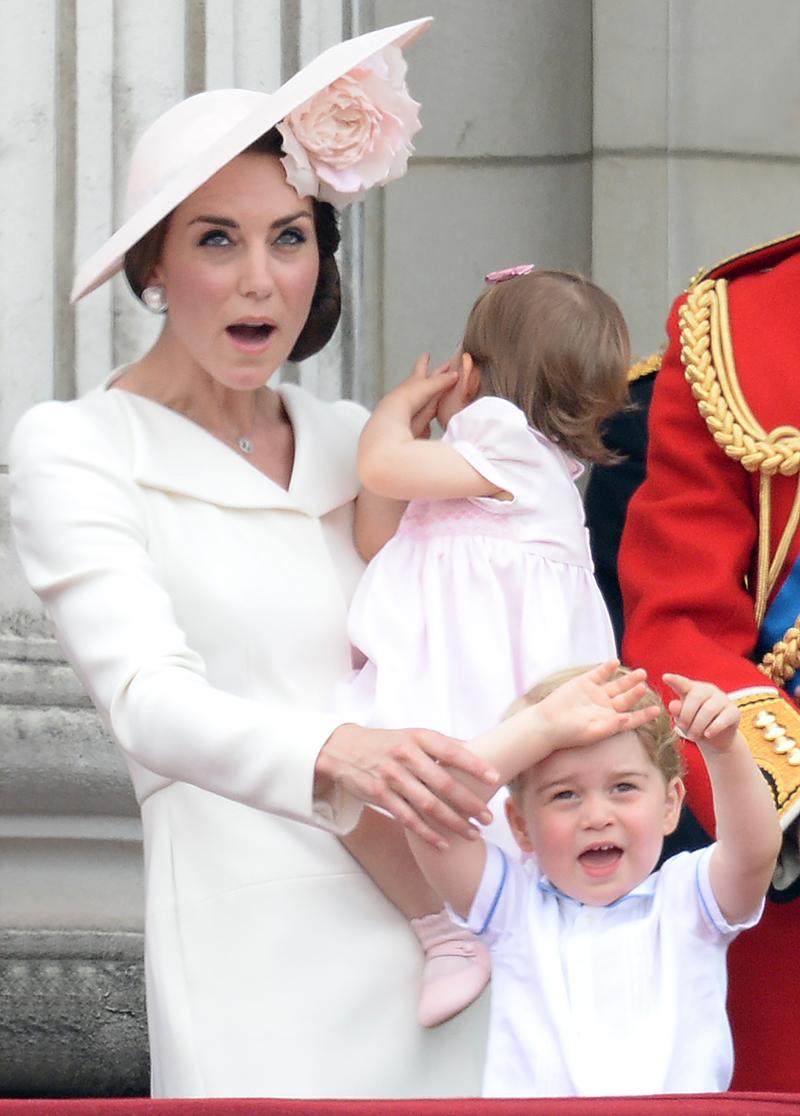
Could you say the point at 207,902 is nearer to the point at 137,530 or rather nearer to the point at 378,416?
the point at 137,530

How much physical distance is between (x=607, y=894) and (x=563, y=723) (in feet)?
0.51

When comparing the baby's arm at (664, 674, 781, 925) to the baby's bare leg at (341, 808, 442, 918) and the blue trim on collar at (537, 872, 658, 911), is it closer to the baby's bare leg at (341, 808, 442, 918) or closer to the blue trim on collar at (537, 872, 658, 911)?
the blue trim on collar at (537, 872, 658, 911)

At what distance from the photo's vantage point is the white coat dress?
7.59 ft

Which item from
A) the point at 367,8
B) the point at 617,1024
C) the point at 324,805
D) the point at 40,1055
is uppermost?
the point at 367,8

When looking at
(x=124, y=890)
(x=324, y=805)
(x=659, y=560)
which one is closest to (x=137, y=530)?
(x=324, y=805)

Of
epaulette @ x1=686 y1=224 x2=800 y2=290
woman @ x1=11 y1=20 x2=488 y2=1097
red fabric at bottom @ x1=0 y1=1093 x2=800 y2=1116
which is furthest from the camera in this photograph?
epaulette @ x1=686 y1=224 x2=800 y2=290

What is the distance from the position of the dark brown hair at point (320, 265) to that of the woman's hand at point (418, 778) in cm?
57

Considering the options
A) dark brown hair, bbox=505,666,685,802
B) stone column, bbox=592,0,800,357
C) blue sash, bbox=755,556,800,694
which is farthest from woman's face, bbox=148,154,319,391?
stone column, bbox=592,0,800,357

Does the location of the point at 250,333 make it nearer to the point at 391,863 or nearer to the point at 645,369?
the point at 391,863

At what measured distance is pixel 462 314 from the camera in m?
3.99

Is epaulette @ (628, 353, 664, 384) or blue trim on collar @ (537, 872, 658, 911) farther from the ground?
epaulette @ (628, 353, 664, 384)

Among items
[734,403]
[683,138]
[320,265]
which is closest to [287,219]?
[320,265]

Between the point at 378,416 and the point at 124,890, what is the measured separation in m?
1.06

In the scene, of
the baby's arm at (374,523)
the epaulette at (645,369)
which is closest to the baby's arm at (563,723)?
the baby's arm at (374,523)
